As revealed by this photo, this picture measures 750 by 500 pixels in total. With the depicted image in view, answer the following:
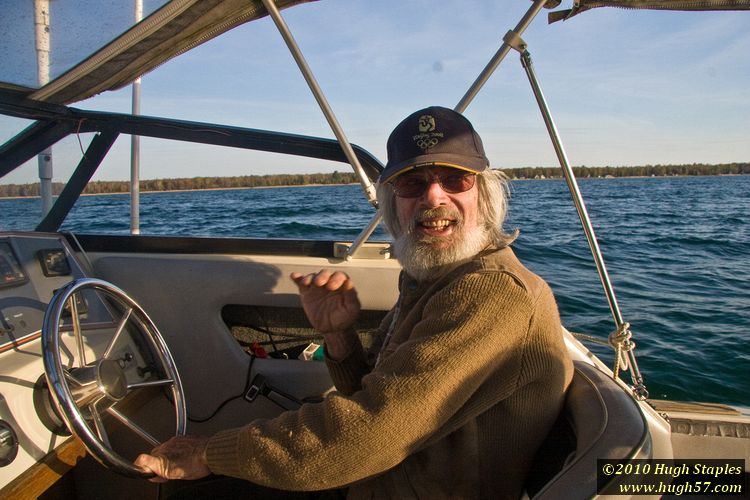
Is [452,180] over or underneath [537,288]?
over

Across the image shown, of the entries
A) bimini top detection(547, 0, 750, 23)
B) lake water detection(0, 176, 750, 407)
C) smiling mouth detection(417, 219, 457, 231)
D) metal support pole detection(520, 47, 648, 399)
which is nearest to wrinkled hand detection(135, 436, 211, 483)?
smiling mouth detection(417, 219, 457, 231)

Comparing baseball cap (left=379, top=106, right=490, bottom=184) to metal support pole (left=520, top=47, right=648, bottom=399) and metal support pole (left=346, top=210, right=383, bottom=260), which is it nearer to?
metal support pole (left=520, top=47, right=648, bottom=399)

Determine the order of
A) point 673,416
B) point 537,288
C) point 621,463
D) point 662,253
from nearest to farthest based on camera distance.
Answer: point 621,463
point 537,288
point 673,416
point 662,253

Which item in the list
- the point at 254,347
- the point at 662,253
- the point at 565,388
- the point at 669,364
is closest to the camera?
the point at 565,388

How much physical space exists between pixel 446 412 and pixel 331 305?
747 millimetres

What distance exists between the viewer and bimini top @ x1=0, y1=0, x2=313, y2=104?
5.87 feet

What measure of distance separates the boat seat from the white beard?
0.45 m

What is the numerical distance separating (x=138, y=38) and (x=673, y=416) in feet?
7.57

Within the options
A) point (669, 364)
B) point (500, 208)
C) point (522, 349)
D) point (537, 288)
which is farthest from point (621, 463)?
point (669, 364)

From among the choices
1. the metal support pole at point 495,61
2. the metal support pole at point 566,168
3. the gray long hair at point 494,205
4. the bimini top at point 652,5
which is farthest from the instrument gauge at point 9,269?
the bimini top at point 652,5

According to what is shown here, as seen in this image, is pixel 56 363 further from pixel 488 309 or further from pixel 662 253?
pixel 662 253

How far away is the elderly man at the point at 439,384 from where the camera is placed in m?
1.05

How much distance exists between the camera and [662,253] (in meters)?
10.0

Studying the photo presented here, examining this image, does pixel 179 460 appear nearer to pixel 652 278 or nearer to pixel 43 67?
pixel 43 67
